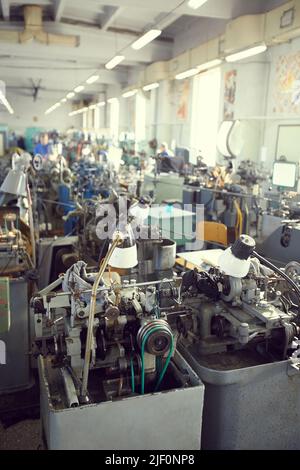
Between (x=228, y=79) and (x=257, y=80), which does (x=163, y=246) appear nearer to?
(x=257, y=80)

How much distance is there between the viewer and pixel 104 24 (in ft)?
22.9

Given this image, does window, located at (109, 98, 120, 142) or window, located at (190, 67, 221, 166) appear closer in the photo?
window, located at (190, 67, 221, 166)

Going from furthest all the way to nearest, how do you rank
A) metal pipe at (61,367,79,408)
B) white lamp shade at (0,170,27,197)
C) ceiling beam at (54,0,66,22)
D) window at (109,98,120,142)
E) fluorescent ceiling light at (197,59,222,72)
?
window at (109,98,120,142)
fluorescent ceiling light at (197,59,222,72)
ceiling beam at (54,0,66,22)
white lamp shade at (0,170,27,197)
metal pipe at (61,367,79,408)

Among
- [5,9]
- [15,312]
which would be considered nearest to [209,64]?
[5,9]

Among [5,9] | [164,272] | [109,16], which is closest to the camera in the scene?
[164,272]

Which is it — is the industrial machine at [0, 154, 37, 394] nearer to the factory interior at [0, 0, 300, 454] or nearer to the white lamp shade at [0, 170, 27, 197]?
the factory interior at [0, 0, 300, 454]

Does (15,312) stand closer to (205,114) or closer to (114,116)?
(205,114)

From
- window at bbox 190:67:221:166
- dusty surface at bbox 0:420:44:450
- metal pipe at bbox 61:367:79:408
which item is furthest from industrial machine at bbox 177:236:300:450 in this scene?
window at bbox 190:67:221:166

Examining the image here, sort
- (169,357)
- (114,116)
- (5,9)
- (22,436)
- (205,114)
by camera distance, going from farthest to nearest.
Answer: (114,116)
(205,114)
(5,9)
(22,436)
(169,357)

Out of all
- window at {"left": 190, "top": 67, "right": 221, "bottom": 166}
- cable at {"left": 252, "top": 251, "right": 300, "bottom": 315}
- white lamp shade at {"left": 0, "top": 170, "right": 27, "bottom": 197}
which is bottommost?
cable at {"left": 252, "top": 251, "right": 300, "bottom": 315}

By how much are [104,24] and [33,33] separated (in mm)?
1207

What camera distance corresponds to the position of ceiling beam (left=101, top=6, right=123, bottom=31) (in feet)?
19.9
